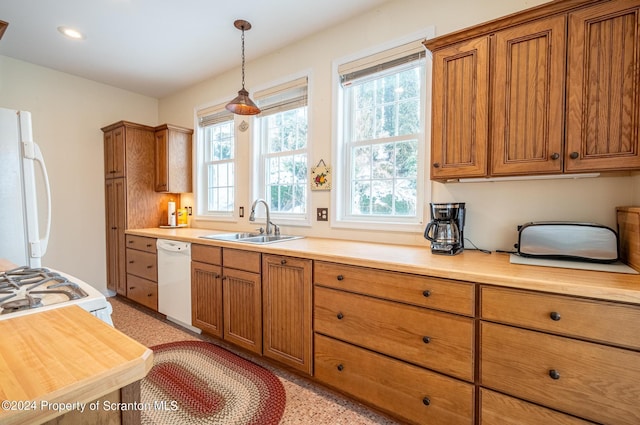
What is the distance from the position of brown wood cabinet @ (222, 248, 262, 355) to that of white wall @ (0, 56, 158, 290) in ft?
8.38

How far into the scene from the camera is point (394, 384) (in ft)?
5.25

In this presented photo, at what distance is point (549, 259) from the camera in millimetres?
1563

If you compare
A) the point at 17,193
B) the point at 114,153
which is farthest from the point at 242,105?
the point at 114,153

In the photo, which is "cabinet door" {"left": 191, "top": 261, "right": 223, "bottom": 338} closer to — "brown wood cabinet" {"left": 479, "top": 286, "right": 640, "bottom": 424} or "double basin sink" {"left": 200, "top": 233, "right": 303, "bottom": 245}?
"double basin sink" {"left": 200, "top": 233, "right": 303, "bottom": 245}

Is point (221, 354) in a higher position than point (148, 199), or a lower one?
lower

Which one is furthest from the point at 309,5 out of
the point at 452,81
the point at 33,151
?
the point at 33,151

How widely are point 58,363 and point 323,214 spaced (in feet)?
7.22

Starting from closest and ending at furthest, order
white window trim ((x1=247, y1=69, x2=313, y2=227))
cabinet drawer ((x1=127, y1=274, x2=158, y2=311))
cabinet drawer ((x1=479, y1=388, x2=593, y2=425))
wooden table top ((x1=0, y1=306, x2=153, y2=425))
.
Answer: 1. wooden table top ((x1=0, y1=306, x2=153, y2=425))
2. cabinet drawer ((x1=479, y1=388, x2=593, y2=425))
3. white window trim ((x1=247, y1=69, x2=313, y2=227))
4. cabinet drawer ((x1=127, y1=274, x2=158, y2=311))

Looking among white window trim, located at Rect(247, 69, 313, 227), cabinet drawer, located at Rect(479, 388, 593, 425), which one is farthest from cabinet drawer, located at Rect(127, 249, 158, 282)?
cabinet drawer, located at Rect(479, 388, 593, 425)

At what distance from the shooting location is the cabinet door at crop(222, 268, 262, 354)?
7.36 ft

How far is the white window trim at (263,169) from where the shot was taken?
9.07 ft

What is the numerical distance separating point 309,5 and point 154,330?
3198 millimetres

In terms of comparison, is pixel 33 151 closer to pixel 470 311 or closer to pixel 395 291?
pixel 395 291

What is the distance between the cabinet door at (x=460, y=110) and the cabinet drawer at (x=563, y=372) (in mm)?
868
